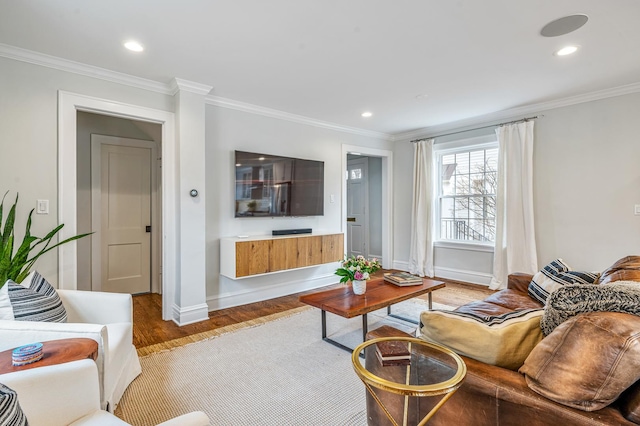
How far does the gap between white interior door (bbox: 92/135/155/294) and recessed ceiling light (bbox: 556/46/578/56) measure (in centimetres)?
468

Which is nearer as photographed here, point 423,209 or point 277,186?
point 277,186

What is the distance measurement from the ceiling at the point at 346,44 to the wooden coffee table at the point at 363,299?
2037 mm

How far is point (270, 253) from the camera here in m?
3.73

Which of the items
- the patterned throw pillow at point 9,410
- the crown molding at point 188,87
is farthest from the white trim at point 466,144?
the patterned throw pillow at point 9,410

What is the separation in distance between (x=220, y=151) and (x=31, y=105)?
5.42ft

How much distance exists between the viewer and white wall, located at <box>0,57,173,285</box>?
2535mm

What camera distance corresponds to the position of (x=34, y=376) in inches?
43.4

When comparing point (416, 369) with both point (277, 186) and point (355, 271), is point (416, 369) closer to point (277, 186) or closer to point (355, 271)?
point (355, 271)

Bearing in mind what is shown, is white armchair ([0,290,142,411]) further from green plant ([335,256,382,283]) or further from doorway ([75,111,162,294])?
doorway ([75,111,162,294])

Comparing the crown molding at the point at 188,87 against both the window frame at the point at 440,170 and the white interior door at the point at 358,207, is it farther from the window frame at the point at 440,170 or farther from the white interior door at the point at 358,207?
the white interior door at the point at 358,207

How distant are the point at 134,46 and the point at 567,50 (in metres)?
3.52

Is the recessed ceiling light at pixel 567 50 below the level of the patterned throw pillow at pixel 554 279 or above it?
above

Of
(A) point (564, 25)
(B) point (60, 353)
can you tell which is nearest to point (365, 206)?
(A) point (564, 25)

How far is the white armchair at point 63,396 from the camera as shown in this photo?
1056 mm
